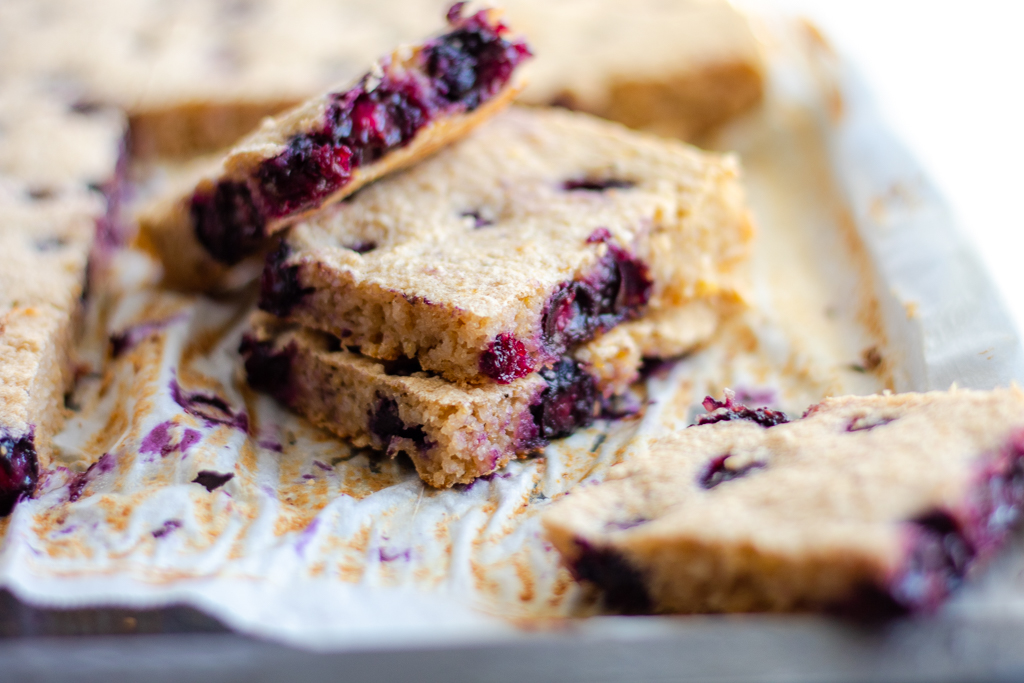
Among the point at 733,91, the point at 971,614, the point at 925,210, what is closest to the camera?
A: the point at 971,614

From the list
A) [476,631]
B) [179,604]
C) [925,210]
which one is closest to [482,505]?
[476,631]

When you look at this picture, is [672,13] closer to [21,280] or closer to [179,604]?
[21,280]

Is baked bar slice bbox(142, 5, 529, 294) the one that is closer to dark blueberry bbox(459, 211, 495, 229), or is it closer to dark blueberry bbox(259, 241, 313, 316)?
dark blueberry bbox(259, 241, 313, 316)

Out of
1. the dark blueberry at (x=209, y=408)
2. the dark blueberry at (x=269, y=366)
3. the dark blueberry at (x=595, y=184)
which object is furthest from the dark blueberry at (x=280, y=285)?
the dark blueberry at (x=595, y=184)

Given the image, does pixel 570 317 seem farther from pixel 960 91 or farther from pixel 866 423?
pixel 960 91

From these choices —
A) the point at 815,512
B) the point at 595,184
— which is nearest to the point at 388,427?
the point at 595,184

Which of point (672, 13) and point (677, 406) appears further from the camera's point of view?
point (672, 13)

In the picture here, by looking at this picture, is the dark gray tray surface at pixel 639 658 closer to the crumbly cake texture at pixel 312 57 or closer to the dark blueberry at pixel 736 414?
the dark blueberry at pixel 736 414
